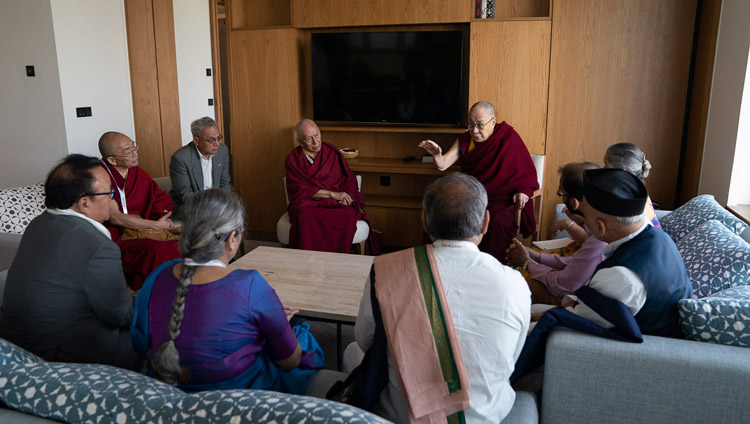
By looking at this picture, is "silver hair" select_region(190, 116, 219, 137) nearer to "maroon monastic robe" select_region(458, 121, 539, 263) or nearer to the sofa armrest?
"maroon monastic robe" select_region(458, 121, 539, 263)

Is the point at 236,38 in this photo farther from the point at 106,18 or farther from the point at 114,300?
the point at 114,300

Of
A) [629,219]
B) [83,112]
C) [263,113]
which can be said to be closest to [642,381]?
[629,219]

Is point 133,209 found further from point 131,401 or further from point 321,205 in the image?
point 131,401

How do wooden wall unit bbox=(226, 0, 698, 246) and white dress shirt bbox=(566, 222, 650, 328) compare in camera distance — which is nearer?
white dress shirt bbox=(566, 222, 650, 328)

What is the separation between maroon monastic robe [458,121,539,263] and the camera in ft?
12.4

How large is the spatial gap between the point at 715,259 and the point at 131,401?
2.03 meters

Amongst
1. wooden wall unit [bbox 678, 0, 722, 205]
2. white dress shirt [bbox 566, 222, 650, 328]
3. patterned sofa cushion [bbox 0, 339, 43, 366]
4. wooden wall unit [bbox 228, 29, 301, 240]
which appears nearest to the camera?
patterned sofa cushion [bbox 0, 339, 43, 366]

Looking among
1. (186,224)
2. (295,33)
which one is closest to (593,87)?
(295,33)

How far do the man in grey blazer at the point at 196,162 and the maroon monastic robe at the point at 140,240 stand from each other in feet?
1.19

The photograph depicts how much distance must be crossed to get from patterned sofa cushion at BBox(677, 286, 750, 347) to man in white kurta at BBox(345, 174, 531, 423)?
548mm

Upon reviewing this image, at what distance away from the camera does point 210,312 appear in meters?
1.45

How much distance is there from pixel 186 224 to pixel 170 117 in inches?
170

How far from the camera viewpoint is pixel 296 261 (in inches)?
113

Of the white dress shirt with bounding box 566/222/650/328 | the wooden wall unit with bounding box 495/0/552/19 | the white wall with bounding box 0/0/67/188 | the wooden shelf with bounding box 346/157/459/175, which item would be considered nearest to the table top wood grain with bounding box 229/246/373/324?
the white dress shirt with bounding box 566/222/650/328
